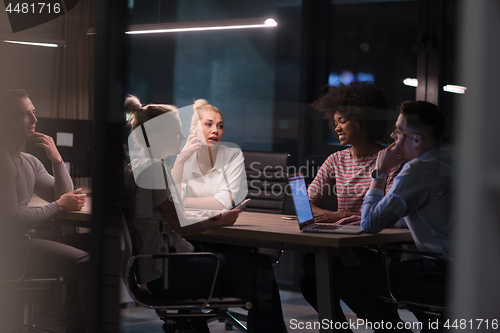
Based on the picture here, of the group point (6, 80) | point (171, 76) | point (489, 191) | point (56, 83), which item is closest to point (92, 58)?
point (56, 83)

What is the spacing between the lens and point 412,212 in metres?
1.86

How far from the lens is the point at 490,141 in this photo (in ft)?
3.41

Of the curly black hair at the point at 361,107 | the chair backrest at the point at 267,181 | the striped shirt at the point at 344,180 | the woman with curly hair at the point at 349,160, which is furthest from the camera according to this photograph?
the chair backrest at the point at 267,181

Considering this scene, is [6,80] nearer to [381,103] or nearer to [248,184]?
[248,184]

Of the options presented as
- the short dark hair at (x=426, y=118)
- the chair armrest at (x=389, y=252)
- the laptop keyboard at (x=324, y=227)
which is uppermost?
the short dark hair at (x=426, y=118)

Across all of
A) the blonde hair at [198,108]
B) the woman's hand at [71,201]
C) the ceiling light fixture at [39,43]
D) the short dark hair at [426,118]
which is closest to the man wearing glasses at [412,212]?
the short dark hair at [426,118]

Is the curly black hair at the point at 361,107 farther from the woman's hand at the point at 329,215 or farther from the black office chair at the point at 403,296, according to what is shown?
the black office chair at the point at 403,296

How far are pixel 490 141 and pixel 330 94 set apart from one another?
2.21 metres

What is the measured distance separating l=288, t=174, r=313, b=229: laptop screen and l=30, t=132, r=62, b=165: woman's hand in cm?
112

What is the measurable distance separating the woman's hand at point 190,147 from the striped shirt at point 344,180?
776 mm

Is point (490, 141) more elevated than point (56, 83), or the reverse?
point (56, 83)

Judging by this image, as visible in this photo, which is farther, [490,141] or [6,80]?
[6,80]

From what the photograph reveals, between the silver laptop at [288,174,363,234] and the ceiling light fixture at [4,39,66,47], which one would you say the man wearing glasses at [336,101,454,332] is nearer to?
the silver laptop at [288,174,363,234]

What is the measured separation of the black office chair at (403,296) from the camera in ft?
5.68
